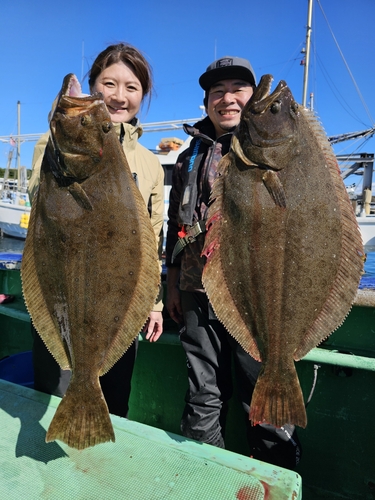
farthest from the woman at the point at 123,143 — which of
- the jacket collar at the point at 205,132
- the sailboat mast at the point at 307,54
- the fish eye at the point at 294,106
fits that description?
the sailboat mast at the point at 307,54

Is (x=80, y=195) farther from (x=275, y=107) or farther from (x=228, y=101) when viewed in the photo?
(x=228, y=101)

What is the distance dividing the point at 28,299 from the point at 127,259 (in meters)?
0.62

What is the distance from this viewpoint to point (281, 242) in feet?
5.77

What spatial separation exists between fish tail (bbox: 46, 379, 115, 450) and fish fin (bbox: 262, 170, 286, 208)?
126cm

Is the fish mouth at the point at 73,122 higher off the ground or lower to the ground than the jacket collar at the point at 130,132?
lower

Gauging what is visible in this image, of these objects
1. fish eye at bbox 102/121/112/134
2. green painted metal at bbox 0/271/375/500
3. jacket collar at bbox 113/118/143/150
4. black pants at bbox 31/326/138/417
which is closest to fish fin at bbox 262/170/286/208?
fish eye at bbox 102/121/112/134

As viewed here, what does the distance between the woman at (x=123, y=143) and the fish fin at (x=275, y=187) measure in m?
0.87

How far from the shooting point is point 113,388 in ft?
8.33

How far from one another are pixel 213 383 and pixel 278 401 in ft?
2.50

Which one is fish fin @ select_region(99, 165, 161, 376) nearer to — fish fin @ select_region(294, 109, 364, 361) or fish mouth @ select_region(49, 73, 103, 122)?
fish mouth @ select_region(49, 73, 103, 122)

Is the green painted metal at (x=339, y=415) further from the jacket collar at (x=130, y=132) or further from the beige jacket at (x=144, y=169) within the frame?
the jacket collar at (x=130, y=132)

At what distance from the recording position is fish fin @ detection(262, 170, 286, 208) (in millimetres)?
1707

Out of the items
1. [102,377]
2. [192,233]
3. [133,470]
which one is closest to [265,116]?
[192,233]

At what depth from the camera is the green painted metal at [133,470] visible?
1600 millimetres
